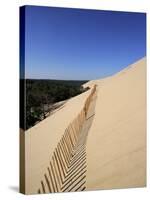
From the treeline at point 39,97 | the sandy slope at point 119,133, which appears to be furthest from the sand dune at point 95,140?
the treeline at point 39,97

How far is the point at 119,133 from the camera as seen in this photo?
33.3 feet

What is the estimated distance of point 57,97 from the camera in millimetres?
9672

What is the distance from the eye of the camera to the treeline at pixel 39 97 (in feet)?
31.1

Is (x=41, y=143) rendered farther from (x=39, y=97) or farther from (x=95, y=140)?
(x=95, y=140)

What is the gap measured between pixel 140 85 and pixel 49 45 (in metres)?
1.64

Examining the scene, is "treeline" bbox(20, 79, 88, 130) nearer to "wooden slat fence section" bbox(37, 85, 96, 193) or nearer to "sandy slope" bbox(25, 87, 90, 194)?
"sandy slope" bbox(25, 87, 90, 194)

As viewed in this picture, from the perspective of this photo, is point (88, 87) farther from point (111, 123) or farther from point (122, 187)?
point (122, 187)

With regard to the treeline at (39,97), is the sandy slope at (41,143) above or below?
below

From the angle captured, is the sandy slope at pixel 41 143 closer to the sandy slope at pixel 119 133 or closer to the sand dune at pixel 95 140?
the sand dune at pixel 95 140

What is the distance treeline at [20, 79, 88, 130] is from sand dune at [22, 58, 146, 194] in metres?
0.12

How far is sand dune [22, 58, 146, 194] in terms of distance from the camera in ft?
31.3

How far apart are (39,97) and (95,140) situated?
1.15 metres

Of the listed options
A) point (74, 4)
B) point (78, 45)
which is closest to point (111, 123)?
point (78, 45)

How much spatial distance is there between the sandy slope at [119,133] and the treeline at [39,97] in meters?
0.64
